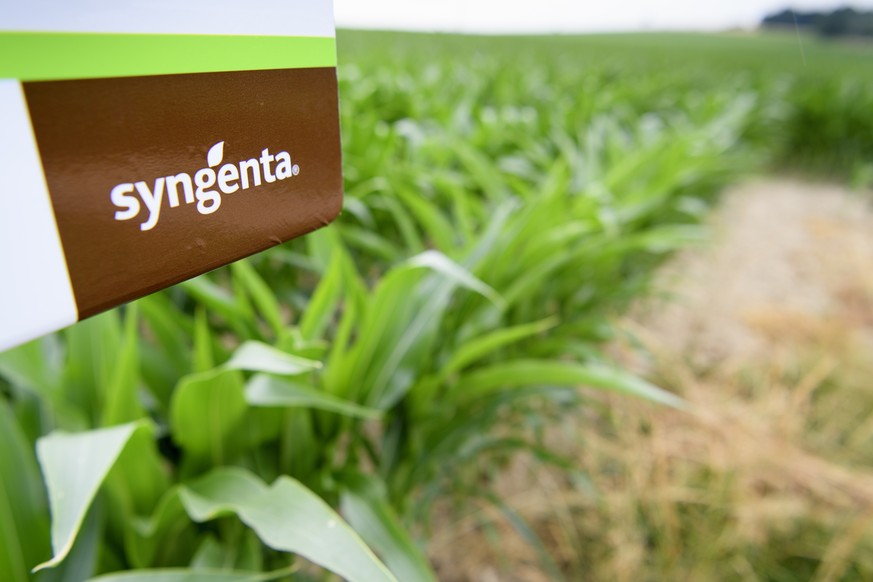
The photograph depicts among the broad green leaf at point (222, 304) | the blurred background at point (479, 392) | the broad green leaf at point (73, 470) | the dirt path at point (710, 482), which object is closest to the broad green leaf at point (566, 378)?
the blurred background at point (479, 392)

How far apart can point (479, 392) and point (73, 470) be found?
A: 1.54 feet

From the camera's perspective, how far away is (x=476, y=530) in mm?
1077

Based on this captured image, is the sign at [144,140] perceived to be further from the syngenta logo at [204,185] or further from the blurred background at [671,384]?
the blurred background at [671,384]

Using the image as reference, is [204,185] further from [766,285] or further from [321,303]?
[766,285]

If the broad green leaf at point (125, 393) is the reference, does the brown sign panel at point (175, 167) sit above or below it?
above

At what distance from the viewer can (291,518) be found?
0.42 meters

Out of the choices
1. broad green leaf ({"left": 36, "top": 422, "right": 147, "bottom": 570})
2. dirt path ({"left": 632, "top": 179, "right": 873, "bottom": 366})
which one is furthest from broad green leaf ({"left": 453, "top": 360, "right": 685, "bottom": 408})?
dirt path ({"left": 632, "top": 179, "right": 873, "bottom": 366})

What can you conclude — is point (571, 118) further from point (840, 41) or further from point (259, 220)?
point (840, 41)

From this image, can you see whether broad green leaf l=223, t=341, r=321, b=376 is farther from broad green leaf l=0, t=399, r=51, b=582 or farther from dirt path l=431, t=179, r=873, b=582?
dirt path l=431, t=179, r=873, b=582

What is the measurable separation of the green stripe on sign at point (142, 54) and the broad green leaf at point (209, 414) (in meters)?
0.32

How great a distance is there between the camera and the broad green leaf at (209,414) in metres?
0.50

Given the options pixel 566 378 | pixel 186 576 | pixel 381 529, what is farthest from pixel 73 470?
pixel 566 378

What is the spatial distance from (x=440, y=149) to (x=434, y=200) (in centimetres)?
13

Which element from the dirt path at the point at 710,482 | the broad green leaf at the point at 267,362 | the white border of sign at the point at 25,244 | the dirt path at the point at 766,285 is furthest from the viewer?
the dirt path at the point at 766,285
